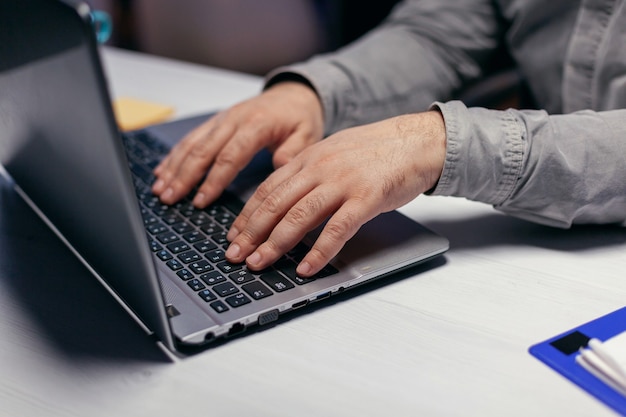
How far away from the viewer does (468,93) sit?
3.49ft

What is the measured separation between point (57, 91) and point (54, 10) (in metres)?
0.05

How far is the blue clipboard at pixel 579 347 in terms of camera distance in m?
0.46

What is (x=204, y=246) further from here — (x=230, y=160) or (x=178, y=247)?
(x=230, y=160)

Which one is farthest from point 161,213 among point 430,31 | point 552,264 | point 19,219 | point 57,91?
point 430,31

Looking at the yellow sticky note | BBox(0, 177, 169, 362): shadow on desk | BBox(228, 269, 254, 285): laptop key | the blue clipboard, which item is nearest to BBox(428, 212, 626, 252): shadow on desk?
the blue clipboard

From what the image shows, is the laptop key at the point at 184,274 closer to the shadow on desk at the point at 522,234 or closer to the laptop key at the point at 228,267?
the laptop key at the point at 228,267

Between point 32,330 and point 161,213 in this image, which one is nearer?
point 32,330

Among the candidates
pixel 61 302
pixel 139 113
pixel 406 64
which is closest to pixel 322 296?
pixel 61 302

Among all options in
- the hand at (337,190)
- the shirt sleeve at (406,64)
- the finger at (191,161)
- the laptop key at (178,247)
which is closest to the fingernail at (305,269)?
the hand at (337,190)

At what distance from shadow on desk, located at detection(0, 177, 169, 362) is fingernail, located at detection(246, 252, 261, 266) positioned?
0.10 m

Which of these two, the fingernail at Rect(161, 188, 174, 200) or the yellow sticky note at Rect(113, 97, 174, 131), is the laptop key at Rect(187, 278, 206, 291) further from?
the yellow sticky note at Rect(113, 97, 174, 131)

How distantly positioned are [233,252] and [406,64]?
19.6 inches

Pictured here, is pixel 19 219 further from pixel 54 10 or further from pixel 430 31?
pixel 430 31

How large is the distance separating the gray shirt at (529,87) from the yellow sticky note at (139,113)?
0.27m
